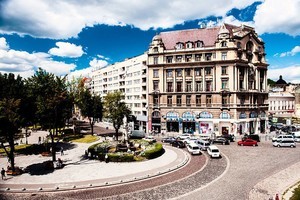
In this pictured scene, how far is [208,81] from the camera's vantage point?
207 feet

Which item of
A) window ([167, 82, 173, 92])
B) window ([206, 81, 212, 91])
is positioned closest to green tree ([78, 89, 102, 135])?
window ([167, 82, 173, 92])

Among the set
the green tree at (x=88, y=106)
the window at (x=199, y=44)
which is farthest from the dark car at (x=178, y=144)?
the window at (x=199, y=44)

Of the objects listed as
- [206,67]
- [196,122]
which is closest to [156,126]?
[196,122]

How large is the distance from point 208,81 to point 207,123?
456 inches

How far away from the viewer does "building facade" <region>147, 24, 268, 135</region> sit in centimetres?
6116

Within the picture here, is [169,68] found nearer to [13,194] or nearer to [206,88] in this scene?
[206,88]

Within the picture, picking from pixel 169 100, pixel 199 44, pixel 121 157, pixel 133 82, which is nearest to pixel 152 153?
pixel 121 157

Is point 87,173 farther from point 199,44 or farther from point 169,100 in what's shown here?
point 199,44

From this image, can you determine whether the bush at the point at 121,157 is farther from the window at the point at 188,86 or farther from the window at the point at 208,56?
the window at the point at 208,56

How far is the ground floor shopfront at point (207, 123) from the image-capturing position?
200ft

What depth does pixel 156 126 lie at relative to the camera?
2731 inches

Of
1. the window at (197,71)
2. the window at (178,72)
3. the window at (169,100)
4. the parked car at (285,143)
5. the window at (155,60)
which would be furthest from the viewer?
the window at (155,60)

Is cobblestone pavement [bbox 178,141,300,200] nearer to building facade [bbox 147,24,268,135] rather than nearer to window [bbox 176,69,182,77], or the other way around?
building facade [bbox 147,24,268,135]

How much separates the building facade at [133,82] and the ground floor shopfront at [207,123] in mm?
7952
